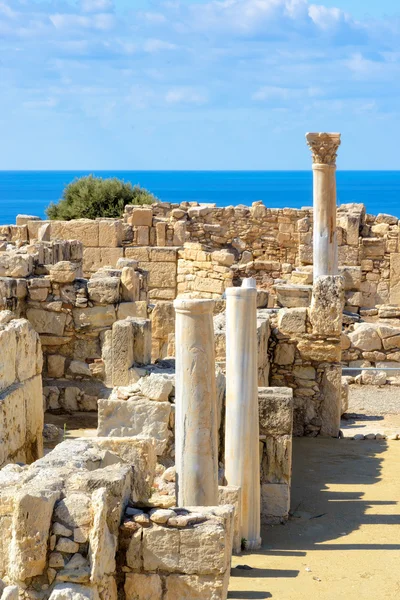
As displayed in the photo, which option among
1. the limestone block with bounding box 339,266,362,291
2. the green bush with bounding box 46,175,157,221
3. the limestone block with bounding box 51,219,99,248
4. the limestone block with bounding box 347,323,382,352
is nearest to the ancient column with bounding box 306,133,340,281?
the limestone block with bounding box 347,323,382,352

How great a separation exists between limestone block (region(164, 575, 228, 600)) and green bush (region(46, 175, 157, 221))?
24871 mm

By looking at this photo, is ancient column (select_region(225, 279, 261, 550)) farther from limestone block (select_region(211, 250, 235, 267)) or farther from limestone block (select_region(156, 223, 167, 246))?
limestone block (select_region(156, 223, 167, 246))

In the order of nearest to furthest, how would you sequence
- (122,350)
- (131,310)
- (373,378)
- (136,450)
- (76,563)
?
1. (76,563)
2. (136,450)
3. (122,350)
4. (131,310)
5. (373,378)

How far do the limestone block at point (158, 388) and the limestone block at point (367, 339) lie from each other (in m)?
7.74

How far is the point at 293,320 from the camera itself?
1212cm

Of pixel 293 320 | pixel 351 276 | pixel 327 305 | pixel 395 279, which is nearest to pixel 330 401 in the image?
pixel 293 320

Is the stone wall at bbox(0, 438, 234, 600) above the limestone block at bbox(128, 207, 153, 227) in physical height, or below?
below

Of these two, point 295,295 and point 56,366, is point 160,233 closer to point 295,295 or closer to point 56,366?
point 295,295

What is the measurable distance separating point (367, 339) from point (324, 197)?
238cm

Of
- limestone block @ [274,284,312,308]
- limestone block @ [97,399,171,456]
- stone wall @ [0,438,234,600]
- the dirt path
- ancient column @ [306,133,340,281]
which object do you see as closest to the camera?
stone wall @ [0,438,234,600]

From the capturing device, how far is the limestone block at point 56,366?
39.8ft

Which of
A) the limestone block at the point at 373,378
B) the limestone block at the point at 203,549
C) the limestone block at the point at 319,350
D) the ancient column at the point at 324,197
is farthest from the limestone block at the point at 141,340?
the ancient column at the point at 324,197

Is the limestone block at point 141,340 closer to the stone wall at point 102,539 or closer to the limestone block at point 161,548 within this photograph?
the stone wall at point 102,539

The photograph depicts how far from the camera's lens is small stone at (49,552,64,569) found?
199 inches
